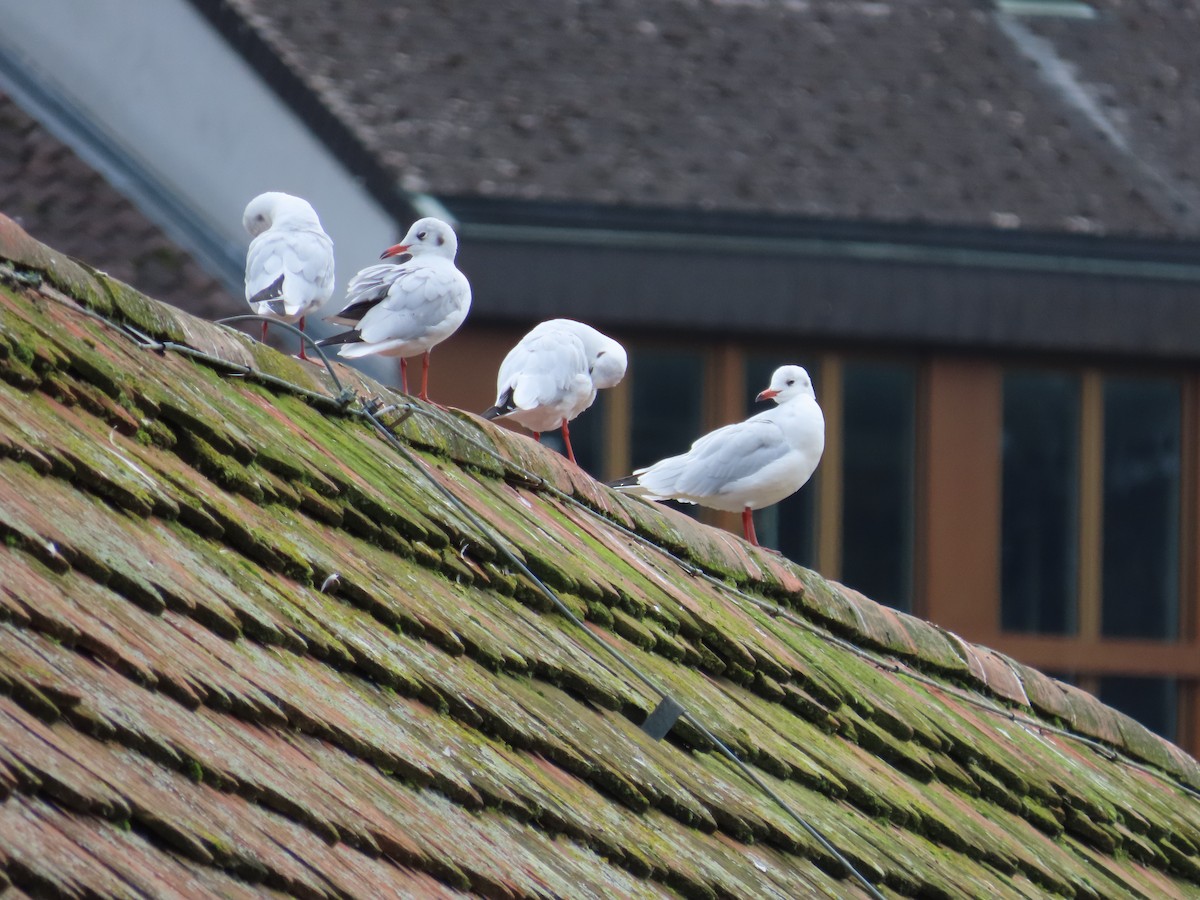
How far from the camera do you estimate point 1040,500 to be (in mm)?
14133

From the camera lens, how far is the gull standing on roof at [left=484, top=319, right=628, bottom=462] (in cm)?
659

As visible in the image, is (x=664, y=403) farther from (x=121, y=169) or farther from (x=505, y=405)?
(x=505, y=405)

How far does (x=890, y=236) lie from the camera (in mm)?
13586

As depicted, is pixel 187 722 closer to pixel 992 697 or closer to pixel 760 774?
pixel 760 774

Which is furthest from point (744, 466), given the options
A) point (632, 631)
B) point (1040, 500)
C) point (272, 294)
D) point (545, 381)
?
point (1040, 500)

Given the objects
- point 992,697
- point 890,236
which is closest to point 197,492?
point 992,697

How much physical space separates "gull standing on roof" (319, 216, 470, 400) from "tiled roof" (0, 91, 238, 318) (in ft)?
18.9

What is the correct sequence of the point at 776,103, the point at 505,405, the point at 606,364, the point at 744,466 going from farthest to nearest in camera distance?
1. the point at 776,103
2. the point at 606,364
3. the point at 744,466
4. the point at 505,405

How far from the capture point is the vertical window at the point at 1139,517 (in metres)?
14.2

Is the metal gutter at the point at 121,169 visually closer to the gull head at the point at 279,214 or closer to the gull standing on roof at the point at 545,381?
the gull head at the point at 279,214

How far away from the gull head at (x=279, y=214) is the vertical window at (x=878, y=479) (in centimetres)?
727

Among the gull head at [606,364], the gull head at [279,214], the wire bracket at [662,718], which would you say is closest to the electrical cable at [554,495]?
the wire bracket at [662,718]

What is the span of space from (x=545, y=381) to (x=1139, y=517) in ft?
27.4

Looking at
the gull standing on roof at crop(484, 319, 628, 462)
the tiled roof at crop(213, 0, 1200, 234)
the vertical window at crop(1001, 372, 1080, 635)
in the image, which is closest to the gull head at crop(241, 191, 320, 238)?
the gull standing on roof at crop(484, 319, 628, 462)
